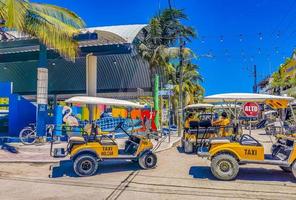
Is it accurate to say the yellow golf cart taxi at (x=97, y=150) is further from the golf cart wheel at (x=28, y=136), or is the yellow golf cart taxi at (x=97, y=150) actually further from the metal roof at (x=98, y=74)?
the metal roof at (x=98, y=74)

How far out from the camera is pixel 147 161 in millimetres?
10023

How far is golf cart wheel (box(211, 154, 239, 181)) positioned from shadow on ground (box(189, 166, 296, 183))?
0.30m

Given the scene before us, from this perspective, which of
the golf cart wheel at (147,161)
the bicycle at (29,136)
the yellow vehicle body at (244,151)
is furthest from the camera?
the bicycle at (29,136)

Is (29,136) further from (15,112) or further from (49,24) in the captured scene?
(49,24)

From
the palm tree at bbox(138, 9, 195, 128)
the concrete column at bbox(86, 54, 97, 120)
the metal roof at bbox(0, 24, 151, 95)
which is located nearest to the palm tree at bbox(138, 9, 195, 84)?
the palm tree at bbox(138, 9, 195, 128)

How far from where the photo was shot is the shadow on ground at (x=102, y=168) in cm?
943

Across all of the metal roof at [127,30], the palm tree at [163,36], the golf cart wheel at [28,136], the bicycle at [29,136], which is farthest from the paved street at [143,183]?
the metal roof at [127,30]

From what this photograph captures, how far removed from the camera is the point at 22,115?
19.0 metres

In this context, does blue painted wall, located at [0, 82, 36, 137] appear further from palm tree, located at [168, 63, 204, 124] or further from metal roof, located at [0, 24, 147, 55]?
palm tree, located at [168, 63, 204, 124]

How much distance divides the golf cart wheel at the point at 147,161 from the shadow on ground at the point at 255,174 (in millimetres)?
1164

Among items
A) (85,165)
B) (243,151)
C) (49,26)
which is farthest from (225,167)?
(49,26)

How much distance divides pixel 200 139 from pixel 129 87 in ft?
97.0

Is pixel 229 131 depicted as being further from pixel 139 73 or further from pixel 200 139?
pixel 139 73

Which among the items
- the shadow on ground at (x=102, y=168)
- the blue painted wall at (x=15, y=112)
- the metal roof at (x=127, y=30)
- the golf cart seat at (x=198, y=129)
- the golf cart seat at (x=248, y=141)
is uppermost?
the metal roof at (x=127, y=30)
